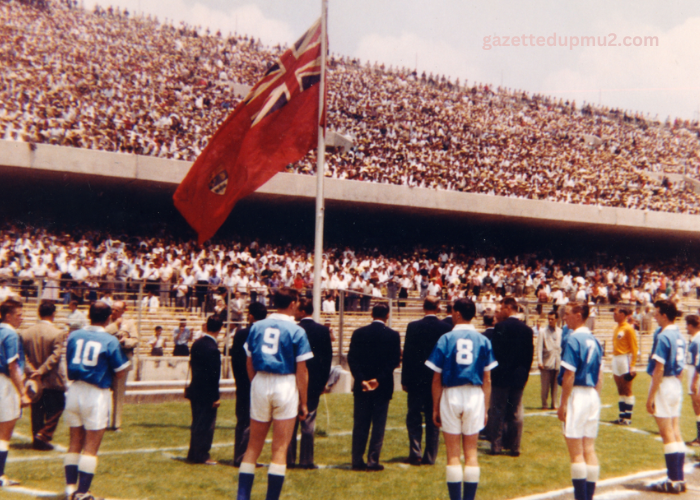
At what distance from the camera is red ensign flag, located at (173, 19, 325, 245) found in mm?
8680

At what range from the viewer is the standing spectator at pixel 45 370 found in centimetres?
754

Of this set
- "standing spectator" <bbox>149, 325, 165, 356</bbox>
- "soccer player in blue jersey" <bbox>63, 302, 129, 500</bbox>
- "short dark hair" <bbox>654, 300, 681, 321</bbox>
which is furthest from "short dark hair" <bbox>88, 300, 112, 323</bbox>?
"standing spectator" <bbox>149, 325, 165, 356</bbox>

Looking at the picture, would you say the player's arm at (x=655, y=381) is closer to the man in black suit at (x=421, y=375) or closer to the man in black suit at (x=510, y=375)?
the man in black suit at (x=510, y=375)

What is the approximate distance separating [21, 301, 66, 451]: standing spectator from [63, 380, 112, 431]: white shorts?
1.90m

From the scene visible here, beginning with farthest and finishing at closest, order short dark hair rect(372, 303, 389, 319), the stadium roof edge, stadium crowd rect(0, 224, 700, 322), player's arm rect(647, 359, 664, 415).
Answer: the stadium roof edge < stadium crowd rect(0, 224, 700, 322) < short dark hair rect(372, 303, 389, 319) < player's arm rect(647, 359, 664, 415)

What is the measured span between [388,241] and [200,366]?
948 inches

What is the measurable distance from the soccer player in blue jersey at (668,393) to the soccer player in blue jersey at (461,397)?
236 cm

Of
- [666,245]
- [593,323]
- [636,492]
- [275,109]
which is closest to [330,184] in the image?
[593,323]

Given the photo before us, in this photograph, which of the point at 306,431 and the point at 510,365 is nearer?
the point at 306,431

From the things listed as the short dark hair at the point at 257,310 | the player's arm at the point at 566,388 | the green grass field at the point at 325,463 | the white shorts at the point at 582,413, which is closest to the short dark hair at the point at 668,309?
the white shorts at the point at 582,413

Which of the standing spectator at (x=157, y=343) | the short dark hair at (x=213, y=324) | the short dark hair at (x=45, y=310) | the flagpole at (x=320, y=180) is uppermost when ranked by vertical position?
the flagpole at (x=320, y=180)

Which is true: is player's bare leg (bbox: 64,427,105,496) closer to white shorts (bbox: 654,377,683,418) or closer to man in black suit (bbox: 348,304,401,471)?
man in black suit (bbox: 348,304,401,471)

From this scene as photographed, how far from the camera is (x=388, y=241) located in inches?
1229

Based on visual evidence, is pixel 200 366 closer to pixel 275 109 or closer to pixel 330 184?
pixel 275 109
